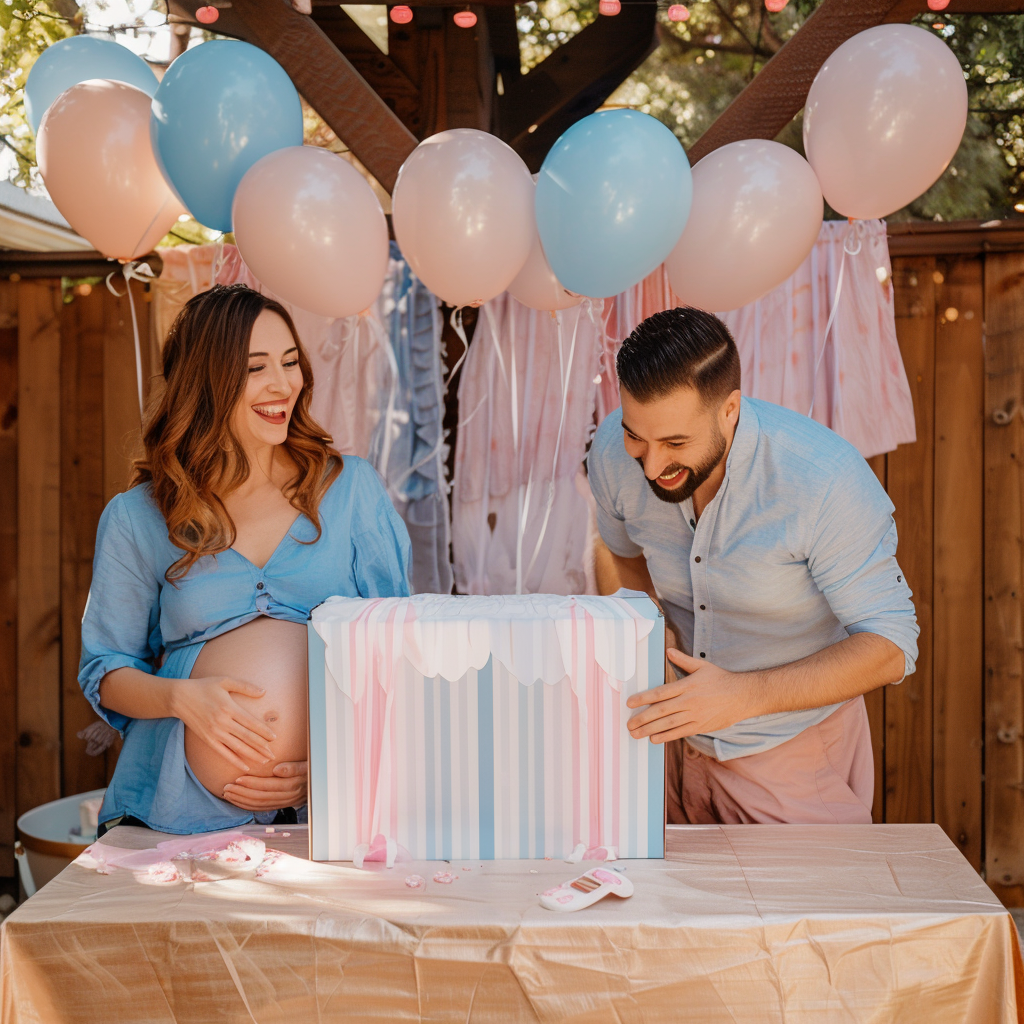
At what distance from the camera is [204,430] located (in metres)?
1.81

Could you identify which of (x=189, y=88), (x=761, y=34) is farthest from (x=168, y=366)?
(x=761, y=34)

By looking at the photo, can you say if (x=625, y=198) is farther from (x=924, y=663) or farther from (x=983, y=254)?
(x=924, y=663)

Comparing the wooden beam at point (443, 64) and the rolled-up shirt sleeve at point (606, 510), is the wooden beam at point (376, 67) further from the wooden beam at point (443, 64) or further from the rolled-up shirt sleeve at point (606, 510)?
the rolled-up shirt sleeve at point (606, 510)

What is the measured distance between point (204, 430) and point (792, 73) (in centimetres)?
147

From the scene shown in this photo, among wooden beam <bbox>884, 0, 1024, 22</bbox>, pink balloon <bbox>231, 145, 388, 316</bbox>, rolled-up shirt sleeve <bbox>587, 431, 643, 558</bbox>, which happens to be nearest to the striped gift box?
rolled-up shirt sleeve <bbox>587, 431, 643, 558</bbox>

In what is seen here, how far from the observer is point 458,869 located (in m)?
1.40

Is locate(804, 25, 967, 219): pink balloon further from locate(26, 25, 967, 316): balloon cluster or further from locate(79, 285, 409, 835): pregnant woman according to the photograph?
locate(79, 285, 409, 835): pregnant woman

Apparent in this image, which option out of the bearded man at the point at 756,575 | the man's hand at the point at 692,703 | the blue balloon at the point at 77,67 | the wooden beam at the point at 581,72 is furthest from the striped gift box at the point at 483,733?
the wooden beam at the point at 581,72

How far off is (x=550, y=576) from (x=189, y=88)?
5.06 feet

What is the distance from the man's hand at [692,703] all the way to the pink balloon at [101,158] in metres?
1.39

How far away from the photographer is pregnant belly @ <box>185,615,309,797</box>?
63.7 inches

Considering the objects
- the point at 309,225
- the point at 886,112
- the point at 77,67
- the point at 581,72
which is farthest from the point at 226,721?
the point at 581,72

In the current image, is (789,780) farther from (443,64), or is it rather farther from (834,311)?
(443,64)

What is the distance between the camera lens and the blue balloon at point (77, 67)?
2047mm
